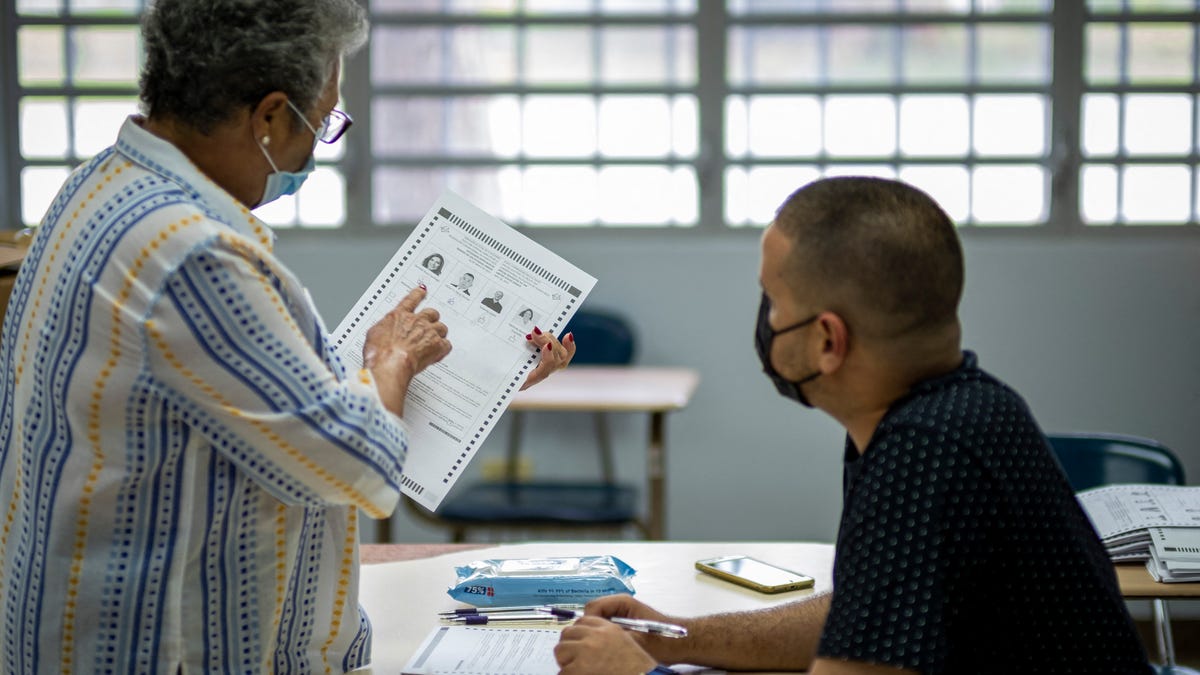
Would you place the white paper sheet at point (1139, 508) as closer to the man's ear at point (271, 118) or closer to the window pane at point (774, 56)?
the man's ear at point (271, 118)

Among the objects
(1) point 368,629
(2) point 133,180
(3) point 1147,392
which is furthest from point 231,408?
(3) point 1147,392

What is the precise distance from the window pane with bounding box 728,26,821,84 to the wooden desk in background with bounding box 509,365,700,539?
3.91 ft

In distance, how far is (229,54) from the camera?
140 cm

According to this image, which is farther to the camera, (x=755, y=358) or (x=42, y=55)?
(x=42, y=55)

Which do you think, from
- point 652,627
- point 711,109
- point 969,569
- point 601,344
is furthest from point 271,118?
point 711,109

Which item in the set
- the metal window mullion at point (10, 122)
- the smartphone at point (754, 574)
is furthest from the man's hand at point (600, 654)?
the metal window mullion at point (10, 122)

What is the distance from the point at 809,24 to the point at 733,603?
3.32m

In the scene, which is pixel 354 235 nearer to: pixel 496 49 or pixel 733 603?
pixel 496 49

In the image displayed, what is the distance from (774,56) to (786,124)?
0.26 metres

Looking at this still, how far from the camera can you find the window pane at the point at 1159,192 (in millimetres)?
4734

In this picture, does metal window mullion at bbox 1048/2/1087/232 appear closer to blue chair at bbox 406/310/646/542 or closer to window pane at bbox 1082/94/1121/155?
window pane at bbox 1082/94/1121/155

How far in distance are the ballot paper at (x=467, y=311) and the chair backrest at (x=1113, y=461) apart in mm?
1476

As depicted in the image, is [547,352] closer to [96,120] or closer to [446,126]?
[446,126]

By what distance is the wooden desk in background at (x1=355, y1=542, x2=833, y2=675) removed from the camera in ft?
5.92
